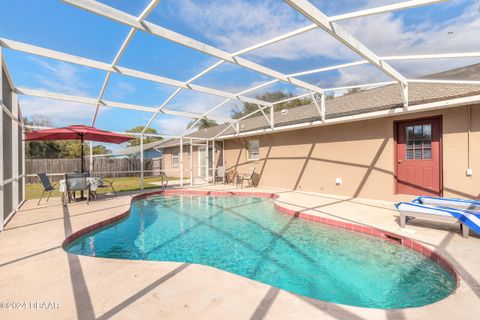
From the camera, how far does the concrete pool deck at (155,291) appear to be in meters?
2.10

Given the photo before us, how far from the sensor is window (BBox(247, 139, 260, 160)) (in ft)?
42.0

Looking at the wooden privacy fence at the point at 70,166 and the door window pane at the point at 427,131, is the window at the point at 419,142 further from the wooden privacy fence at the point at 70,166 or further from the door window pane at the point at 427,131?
the wooden privacy fence at the point at 70,166

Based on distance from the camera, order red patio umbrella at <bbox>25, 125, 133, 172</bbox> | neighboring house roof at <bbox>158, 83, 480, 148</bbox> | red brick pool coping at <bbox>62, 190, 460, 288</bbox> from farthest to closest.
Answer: red patio umbrella at <bbox>25, 125, 133, 172</bbox>
neighboring house roof at <bbox>158, 83, 480, 148</bbox>
red brick pool coping at <bbox>62, 190, 460, 288</bbox>

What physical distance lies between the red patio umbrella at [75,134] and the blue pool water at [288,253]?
9.86 ft

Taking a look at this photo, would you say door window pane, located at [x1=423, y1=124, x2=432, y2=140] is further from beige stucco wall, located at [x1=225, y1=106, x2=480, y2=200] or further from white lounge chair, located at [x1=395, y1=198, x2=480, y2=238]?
white lounge chair, located at [x1=395, y1=198, x2=480, y2=238]

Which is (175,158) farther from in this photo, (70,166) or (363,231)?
(363,231)

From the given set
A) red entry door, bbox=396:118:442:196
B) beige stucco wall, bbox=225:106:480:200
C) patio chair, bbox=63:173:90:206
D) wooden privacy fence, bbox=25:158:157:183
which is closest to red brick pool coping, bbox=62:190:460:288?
patio chair, bbox=63:173:90:206

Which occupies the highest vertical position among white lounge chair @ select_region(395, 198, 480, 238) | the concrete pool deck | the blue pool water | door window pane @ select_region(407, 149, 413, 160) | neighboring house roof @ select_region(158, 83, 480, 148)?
neighboring house roof @ select_region(158, 83, 480, 148)

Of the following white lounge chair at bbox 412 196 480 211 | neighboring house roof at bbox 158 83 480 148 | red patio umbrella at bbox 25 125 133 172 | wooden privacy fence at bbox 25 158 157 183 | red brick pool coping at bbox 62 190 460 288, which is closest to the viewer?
red brick pool coping at bbox 62 190 460 288

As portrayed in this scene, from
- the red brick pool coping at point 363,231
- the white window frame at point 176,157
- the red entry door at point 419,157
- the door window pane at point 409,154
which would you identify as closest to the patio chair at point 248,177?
the red brick pool coping at point 363,231

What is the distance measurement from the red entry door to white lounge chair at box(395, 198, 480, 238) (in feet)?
9.78

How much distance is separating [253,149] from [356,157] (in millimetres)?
5696

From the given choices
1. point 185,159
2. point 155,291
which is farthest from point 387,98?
point 185,159

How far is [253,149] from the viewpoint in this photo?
13.1 metres
